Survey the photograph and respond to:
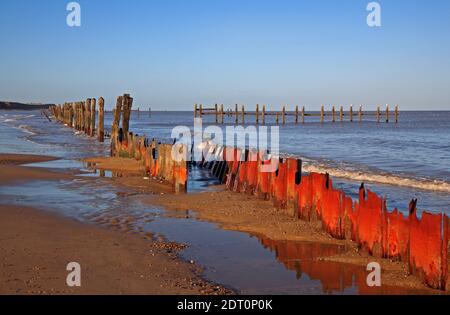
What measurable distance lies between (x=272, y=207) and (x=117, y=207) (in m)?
2.94

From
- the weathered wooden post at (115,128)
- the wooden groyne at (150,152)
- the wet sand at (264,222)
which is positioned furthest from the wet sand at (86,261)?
the weathered wooden post at (115,128)

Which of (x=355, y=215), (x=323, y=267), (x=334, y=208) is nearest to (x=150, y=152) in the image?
(x=334, y=208)

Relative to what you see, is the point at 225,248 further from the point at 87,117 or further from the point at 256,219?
the point at 87,117

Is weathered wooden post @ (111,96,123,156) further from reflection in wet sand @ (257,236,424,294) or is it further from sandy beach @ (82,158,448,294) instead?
reflection in wet sand @ (257,236,424,294)

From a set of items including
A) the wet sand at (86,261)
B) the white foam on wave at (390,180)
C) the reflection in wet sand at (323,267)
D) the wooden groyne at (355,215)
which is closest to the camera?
the wet sand at (86,261)

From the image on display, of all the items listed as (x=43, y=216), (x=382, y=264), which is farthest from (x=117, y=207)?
(x=382, y=264)

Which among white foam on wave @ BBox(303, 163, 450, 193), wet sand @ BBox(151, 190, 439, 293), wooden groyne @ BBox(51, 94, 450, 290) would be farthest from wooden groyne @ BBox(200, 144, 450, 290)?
white foam on wave @ BBox(303, 163, 450, 193)

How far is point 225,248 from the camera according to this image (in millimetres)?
7211

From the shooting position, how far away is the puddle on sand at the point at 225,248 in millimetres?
5723

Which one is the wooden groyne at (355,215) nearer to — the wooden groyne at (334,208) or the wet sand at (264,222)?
the wooden groyne at (334,208)

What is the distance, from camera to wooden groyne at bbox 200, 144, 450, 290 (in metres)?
5.80

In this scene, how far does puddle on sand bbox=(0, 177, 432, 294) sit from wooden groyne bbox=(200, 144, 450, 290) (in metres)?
0.44

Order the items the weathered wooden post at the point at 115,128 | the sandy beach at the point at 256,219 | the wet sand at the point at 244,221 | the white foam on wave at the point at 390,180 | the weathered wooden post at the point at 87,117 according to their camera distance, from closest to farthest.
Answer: the wet sand at the point at 244,221 → the sandy beach at the point at 256,219 → the white foam on wave at the point at 390,180 → the weathered wooden post at the point at 115,128 → the weathered wooden post at the point at 87,117

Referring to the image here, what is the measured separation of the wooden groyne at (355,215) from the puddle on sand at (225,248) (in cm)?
44
